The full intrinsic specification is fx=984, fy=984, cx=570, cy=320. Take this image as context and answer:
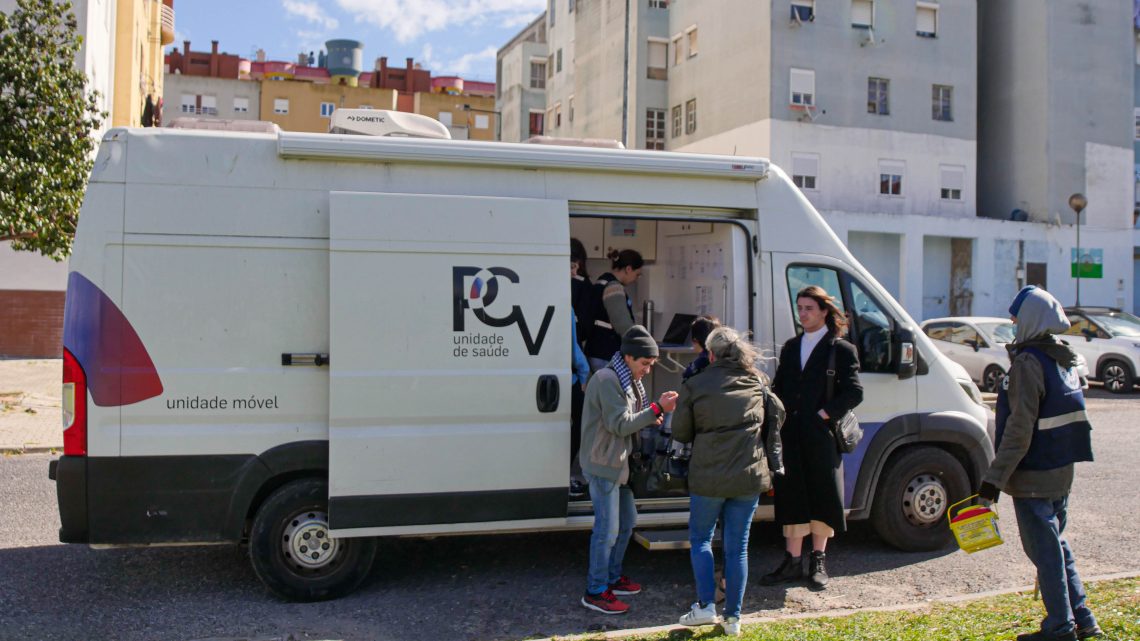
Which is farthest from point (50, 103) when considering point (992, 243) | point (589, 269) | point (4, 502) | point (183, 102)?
point (183, 102)

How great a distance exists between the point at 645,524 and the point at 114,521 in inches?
122

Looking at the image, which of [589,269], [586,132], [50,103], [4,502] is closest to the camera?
[4,502]

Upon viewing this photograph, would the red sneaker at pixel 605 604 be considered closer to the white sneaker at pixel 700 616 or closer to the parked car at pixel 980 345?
the white sneaker at pixel 700 616

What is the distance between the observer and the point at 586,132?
154 feet

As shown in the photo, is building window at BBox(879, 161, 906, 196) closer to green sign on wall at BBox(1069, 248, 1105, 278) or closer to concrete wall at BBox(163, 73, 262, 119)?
green sign on wall at BBox(1069, 248, 1105, 278)

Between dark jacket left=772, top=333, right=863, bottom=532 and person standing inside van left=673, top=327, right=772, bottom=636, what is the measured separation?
78 centimetres

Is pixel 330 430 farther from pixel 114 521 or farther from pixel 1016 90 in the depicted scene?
pixel 1016 90

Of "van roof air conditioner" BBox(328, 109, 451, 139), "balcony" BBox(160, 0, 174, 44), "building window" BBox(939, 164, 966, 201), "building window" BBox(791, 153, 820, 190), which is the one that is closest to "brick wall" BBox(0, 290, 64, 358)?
"van roof air conditioner" BBox(328, 109, 451, 139)

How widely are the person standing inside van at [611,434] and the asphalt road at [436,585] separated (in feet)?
0.80

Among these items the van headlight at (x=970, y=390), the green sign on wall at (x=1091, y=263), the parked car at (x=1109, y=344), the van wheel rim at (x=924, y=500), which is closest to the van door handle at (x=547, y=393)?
the van wheel rim at (x=924, y=500)

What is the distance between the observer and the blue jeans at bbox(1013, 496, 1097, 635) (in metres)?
4.72

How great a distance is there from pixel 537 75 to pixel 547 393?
179 feet

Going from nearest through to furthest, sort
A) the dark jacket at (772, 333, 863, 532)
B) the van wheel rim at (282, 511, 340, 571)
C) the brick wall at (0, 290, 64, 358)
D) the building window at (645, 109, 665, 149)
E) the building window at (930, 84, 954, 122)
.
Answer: the van wheel rim at (282, 511, 340, 571) < the dark jacket at (772, 333, 863, 532) < the brick wall at (0, 290, 64, 358) < the building window at (930, 84, 954, 122) < the building window at (645, 109, 665, 149)

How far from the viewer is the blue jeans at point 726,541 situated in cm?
520
